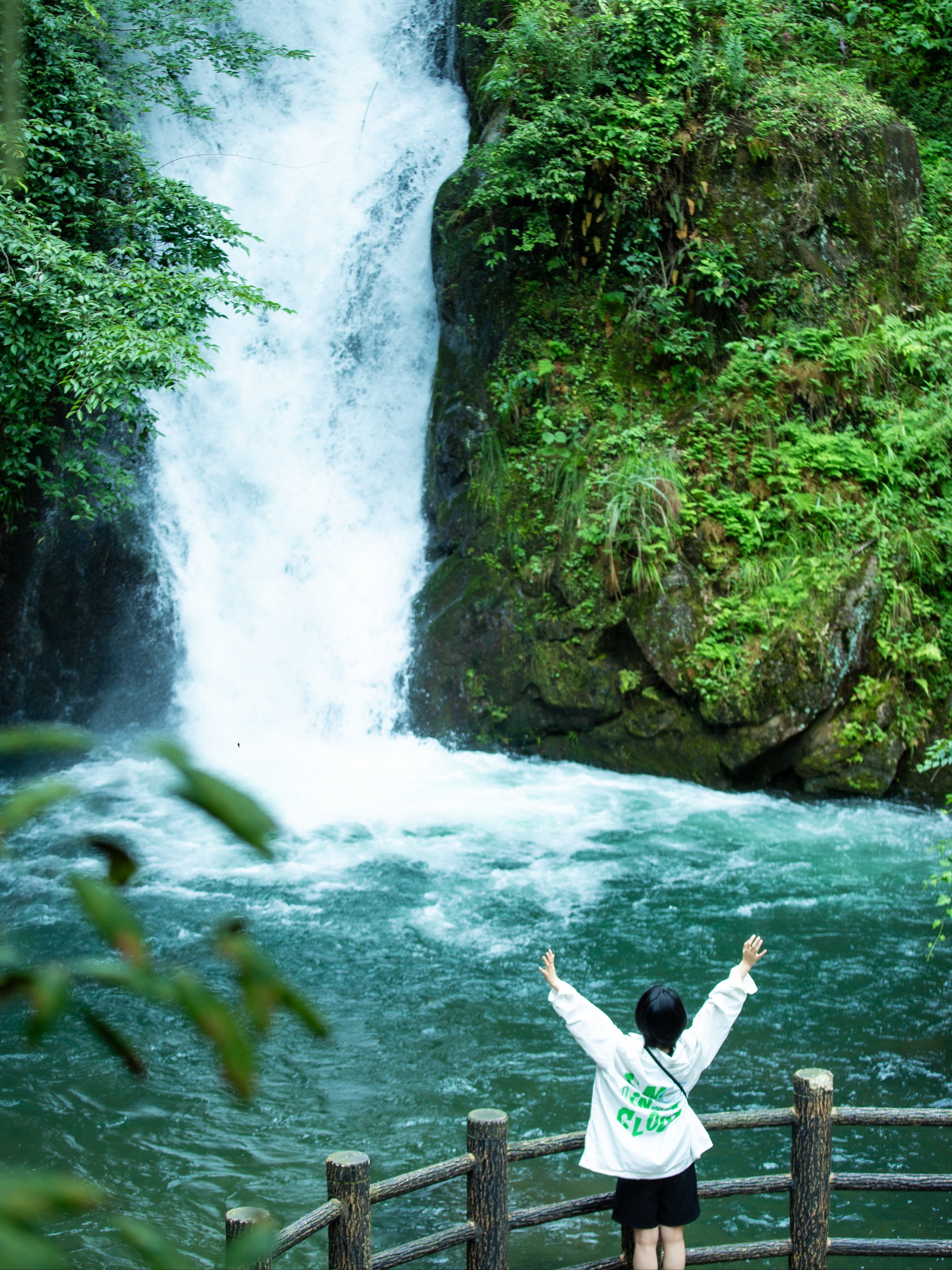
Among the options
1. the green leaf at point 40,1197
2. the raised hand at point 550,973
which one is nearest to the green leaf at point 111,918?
the green leaf at point 40,1197

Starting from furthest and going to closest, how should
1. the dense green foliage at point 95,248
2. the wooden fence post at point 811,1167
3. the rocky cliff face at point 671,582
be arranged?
the rocky cliff face at point 671,582 < the dense green foliage at point 95,248 < the wooden fence post at point 811,1167

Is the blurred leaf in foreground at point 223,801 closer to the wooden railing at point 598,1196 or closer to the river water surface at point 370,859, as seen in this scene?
the river water surface at point 370,859

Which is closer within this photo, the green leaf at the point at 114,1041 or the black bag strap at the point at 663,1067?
the green leaf at the point at 114,1041

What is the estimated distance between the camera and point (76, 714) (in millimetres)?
12391

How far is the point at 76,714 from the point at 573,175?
771cm

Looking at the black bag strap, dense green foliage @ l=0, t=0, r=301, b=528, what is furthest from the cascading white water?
the black bag strap

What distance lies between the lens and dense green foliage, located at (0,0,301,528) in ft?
28.0

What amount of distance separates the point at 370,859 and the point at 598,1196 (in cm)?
479

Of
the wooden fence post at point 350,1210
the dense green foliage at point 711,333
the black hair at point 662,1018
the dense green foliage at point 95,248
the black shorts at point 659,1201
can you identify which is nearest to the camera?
the wooden fence post at point 350,1210

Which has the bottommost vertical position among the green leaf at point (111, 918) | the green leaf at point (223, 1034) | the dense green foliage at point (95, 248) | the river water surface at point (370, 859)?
the river water surface at point (370, 859)

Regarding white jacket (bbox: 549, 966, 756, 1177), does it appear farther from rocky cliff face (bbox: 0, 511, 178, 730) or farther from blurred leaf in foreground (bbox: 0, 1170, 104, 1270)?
rocky cliff face (bbox: 0, 511, 178, 730)

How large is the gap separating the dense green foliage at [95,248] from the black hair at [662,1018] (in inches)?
249

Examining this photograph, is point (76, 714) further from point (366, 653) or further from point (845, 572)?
point (845, 572)

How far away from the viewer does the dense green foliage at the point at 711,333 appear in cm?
1051
